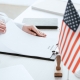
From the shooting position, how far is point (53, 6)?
1908 mm

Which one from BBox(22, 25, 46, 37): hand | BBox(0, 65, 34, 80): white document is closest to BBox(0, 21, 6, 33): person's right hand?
BBox(22, 25, 46, 37): hand

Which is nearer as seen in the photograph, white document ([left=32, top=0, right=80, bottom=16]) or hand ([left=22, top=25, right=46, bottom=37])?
hand ([left=22, top=25, right=46, bottom=37])

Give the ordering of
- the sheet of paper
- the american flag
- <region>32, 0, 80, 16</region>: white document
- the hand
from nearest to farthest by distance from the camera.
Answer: the american flag
the sheet of paper
the hand
<region>32, 0, 80, 16</region>: white document

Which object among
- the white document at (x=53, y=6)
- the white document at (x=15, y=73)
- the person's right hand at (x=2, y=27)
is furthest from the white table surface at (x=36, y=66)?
the white document at (x=53, y=6)

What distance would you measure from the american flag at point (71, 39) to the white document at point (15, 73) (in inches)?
7.6

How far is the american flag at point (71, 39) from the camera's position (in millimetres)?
1021

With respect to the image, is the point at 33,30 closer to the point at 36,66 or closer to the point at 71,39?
the point at 36,66

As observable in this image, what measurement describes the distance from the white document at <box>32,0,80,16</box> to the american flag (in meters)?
0.71

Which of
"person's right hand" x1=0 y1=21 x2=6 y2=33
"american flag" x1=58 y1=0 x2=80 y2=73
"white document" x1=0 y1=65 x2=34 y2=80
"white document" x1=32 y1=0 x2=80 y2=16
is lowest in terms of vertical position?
"white document" x1=0 y1=65 x2=34 y2=80

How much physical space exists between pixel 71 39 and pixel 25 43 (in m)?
0.36

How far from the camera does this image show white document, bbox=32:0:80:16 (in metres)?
1.82

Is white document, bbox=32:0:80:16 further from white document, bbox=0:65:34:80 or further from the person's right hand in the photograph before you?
white document, bbox=0:65:34:80

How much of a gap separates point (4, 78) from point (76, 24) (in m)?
0.41

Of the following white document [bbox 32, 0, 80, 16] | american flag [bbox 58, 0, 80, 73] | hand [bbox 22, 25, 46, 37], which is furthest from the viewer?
white document [bbox 32, 0, 80, 16]
